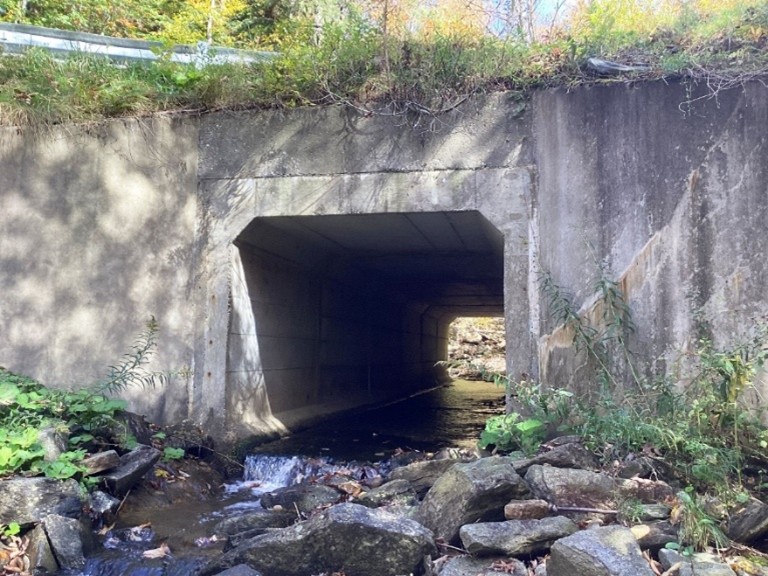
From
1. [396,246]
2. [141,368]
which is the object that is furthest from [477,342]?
[141,368]

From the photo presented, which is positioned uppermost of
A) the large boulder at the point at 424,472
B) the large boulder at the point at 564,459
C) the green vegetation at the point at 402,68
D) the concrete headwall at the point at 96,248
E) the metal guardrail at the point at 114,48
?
the metal guardrail at the point at 114,48

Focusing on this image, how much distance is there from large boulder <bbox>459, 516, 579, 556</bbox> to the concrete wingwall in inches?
85.9

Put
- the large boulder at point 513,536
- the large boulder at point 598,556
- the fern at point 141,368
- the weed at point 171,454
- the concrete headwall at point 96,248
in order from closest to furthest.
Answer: the large boulder at point 598,556
the large boulder at point 513,536
the weed at point 171,454
the fern at point 141,368
the concrete headwall at point 96,248

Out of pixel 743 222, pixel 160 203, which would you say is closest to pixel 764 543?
pixel 743 222

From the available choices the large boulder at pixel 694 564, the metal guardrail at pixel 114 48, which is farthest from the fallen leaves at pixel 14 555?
the metal guardrail at pixel 114 48

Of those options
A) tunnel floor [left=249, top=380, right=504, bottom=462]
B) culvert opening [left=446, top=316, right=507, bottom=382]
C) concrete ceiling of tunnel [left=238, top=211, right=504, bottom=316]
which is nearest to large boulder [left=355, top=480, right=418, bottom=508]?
tunnel floor [left=249, top=380, right=504, bottom=462]

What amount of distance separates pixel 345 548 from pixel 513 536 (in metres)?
0.94

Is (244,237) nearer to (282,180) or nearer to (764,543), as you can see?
(282,180)

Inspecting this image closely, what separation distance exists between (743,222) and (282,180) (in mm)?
4159

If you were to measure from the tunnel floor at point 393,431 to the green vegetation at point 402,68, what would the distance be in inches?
136

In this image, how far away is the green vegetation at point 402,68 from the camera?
19.5 ft

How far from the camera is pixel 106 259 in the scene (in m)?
6.69

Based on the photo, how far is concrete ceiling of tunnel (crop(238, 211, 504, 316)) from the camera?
22.4 ft

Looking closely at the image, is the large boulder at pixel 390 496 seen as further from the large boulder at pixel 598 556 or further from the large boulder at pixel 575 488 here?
the large boulder at pixel 598 556
